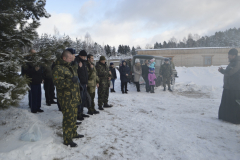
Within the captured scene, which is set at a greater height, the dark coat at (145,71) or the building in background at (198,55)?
the building in background at (198,55)

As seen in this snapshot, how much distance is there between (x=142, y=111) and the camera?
5.51 meters

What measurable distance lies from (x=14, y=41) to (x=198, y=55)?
32569 mm

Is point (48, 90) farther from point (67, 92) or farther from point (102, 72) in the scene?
point (67, 92)

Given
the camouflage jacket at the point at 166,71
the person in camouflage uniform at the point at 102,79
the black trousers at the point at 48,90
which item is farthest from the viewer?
the camouflage jacket at the point at 166,71

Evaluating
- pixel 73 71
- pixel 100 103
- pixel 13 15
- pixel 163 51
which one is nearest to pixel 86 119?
pixel 100 103

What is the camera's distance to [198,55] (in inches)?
1185

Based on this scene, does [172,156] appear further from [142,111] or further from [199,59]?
[199,59]

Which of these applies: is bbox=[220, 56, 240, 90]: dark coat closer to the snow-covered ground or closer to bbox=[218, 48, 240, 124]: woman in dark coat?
bbox=[218, 48, 240, 124]: woman in dark coat

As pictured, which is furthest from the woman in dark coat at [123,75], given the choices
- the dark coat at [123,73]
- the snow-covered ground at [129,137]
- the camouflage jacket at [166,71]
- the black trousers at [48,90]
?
the black trousers at [48,90]

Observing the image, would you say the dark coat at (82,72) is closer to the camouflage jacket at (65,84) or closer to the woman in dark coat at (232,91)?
the camouflage jacket at (65,84)

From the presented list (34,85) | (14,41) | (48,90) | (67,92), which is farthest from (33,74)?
(67,92)

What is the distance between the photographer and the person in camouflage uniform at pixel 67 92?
2797 millimetres

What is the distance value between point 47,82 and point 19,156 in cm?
371

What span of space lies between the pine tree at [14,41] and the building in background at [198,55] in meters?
27.8
